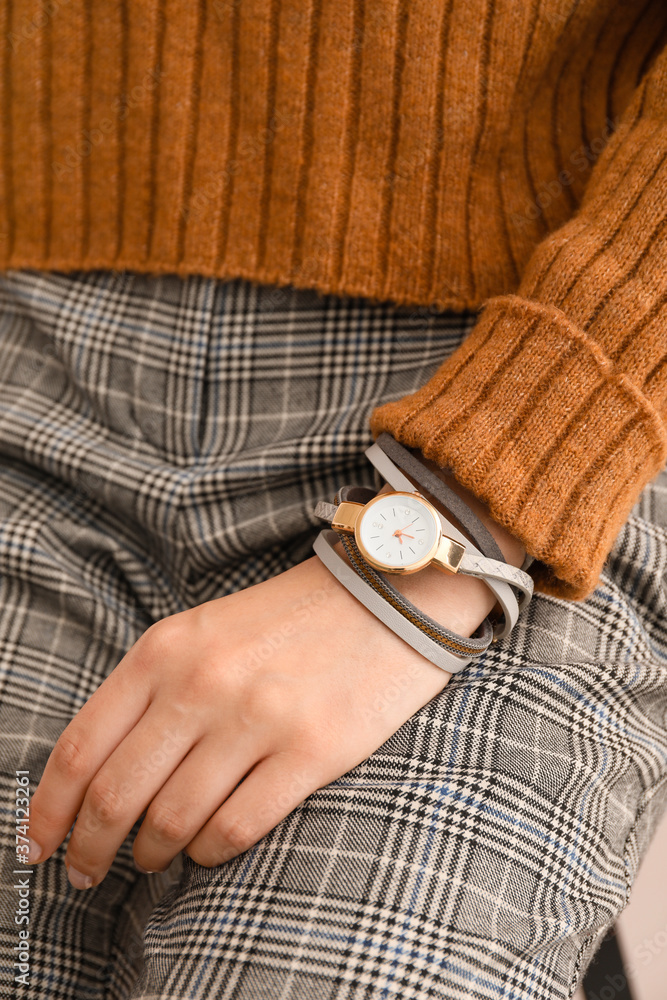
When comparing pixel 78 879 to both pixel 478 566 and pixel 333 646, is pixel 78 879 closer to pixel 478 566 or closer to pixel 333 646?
pixel 333 646

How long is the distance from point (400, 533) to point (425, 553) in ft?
0.09

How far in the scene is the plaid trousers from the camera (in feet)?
1.79

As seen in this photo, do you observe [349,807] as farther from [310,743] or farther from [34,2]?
[34,2]

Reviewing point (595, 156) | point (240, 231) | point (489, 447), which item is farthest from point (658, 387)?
point (240, 231)

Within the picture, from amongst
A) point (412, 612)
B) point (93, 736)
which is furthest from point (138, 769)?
point (412, 612)

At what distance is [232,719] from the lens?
0.57 metres

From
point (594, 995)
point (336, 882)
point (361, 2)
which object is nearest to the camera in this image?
point (336, 882)

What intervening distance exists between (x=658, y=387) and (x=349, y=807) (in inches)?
18.1

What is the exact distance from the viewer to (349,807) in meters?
0.58

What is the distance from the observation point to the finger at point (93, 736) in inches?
23.4

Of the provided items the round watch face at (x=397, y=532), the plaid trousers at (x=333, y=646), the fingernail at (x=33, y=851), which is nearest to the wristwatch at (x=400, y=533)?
the round watch face at (x=397, y=532)

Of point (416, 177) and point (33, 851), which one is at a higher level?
point (416, 177)

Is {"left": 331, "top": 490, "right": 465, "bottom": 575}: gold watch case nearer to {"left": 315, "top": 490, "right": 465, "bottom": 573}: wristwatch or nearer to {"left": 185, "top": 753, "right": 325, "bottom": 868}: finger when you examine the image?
{"left": 315, "top": 490, "right": 465, "bottom": 573}: wristwatch

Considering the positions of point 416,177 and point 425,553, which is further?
point 416,177
